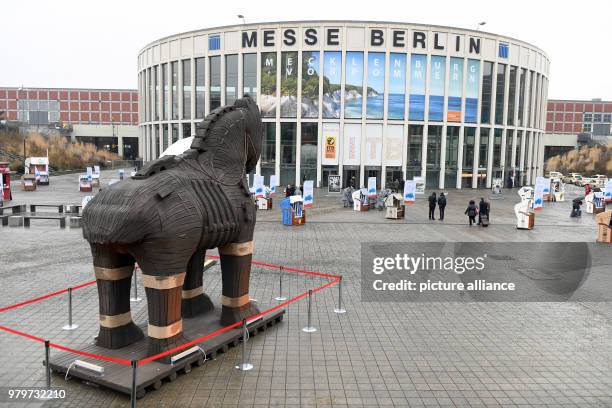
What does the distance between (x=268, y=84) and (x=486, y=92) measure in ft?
A: 65.8

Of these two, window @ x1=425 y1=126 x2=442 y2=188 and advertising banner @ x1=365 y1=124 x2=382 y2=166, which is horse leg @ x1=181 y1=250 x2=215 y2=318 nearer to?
advertising banner @ x1=365 y1=124 x2=382 y2=166

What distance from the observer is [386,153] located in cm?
4288

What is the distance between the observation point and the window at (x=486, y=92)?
44.8 metres

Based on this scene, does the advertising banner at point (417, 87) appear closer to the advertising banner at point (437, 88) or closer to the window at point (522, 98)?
the advertising banner at point (437, 88)

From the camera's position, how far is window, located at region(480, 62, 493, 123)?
44.8m

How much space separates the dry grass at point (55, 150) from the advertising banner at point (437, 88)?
42891 mm

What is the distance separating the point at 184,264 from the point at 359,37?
127 ft

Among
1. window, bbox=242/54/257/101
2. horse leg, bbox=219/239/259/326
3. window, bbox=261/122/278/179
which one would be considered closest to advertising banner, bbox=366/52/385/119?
window, bbox=261/122/278/179

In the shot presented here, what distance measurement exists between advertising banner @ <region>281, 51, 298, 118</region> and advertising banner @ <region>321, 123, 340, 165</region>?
124 inches

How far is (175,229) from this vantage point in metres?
6.19

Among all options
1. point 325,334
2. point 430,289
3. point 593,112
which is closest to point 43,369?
point 325,334

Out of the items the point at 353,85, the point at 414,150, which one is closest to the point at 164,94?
the point at 353,85

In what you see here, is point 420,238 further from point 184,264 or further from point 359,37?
point 359,37

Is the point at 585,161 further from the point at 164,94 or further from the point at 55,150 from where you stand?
the point at 55,150
